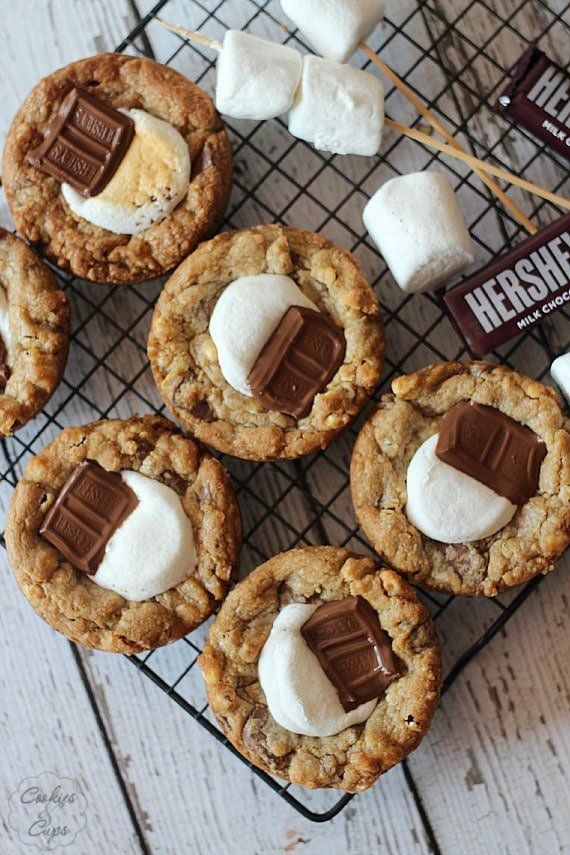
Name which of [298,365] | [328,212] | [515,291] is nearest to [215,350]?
[298,365]

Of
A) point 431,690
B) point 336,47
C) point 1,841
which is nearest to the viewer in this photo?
point 431,690

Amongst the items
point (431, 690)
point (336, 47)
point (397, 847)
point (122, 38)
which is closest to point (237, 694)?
point (431, 690)

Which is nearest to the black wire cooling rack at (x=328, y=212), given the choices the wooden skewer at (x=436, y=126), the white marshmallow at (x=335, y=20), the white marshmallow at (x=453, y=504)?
the wooden skewer at (x=436, y=126)

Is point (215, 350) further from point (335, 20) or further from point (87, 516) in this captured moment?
point (335, 20)

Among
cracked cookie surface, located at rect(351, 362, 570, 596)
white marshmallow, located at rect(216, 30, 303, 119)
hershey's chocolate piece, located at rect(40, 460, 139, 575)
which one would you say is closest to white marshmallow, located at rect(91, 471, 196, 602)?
hershey's chocolate piece, located at rect(40, 460, 139, 575)

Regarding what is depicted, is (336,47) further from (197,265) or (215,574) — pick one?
(215,574)

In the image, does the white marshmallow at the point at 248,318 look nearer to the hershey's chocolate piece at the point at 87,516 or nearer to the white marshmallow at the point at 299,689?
the hershey's chocolate piece at the point at 87,516
